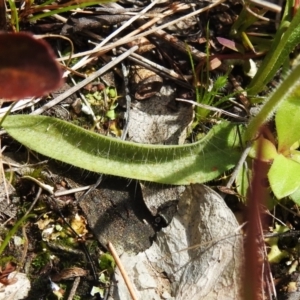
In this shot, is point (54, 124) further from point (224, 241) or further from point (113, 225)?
point (224, 241)

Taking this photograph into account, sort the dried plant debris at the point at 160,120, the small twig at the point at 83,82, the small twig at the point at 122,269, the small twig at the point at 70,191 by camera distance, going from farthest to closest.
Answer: the dried plant debris at the point at 160,120
the small twig at the point at 83,82
the small twig at the point at 70,191
the small twig at the point at 122,269

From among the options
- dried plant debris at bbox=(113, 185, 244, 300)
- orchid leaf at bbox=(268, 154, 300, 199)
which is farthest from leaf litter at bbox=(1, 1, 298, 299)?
orchid leaf at bbox=(268, 154, 300, 199)

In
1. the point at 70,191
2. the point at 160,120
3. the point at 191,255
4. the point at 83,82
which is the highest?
the point at 83,82

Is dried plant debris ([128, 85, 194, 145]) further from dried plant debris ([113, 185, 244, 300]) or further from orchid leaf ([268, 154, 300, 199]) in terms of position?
orchid leaf ([268, 154, 300, 199])

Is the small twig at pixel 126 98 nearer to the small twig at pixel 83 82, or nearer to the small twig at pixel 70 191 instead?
the small twig at pixel 83 82

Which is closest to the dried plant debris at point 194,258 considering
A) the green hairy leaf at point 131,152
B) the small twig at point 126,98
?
the green hairy leaf at point 131,152

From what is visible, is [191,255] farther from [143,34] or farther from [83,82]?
[143,34]

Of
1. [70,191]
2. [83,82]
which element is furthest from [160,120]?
[70,191]

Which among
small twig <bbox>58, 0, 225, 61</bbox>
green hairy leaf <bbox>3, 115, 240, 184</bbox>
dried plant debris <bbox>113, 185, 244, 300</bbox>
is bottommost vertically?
dried plant debris <bbox>113, 185, 244, 300</bbox>
